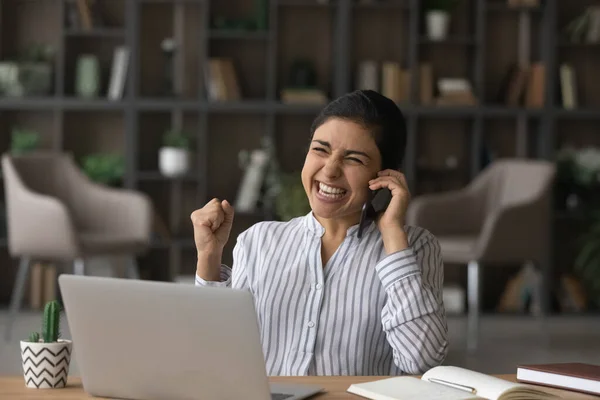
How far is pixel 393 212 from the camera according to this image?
2.04 meters

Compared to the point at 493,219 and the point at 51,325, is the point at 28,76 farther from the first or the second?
the point at 51,325

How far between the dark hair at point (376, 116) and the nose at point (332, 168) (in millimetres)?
90

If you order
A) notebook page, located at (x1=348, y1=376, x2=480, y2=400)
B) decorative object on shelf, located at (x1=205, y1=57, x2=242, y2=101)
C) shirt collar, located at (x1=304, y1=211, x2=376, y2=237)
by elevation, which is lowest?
notebook page, located at (x1=348, y1=376, x2=480, y2=400)

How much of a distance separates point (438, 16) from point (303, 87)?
3.10ft

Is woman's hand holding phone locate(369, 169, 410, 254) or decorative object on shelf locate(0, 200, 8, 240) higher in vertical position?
woman's hand holding phone locate(369, 169, 410, 254)

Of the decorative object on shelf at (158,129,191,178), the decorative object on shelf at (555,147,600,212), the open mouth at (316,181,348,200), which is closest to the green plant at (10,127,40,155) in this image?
the decorative object on shelf at (158,129,191,178)

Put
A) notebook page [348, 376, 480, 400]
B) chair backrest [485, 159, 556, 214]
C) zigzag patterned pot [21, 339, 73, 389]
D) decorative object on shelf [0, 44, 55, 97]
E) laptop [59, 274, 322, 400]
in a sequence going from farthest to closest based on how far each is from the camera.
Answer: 1. decorative object on shelf [0, 44, 55, 97]
2. chair backrest [485, 159, 556, 214]
3. zigzag patterned pot [21, 339, 73, 389]
4. notebook page [348, 376, 480, 400]
5. laptop [59, 274, 322, 400]

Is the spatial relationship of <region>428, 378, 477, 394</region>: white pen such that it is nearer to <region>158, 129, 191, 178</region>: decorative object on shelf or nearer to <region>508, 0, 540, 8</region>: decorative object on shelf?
<region>158, 129, 191, 178</region>: decorative object on shelf

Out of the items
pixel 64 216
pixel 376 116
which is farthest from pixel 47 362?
pixel 64 216

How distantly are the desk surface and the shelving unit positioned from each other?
185 inches

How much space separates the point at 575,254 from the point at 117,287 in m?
5.73

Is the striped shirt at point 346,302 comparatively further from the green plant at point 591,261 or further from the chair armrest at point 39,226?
the green plant at point 591,261

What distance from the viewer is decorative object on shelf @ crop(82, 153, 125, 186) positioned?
253 inches

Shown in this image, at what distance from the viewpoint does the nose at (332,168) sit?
2100 mm
